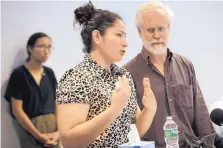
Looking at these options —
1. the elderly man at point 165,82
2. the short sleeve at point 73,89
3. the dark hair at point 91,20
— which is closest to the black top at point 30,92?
the elderly man at point 165,82

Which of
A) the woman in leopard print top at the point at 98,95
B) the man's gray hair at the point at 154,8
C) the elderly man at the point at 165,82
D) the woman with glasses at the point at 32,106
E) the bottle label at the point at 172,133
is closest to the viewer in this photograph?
the woman in leopard print top at the point at 98,95

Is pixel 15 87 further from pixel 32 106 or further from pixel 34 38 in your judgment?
pixel 34 38

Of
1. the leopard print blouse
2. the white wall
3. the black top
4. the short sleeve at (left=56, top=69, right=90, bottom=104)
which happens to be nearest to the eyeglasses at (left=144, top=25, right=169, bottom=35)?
the leopard print blouse

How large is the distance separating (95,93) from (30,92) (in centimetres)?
153

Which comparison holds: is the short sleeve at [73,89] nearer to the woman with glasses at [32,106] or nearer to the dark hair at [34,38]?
the woman with glasses at [32,106]

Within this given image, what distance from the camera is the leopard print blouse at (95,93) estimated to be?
4.32 ft

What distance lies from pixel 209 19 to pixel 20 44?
1.64 m

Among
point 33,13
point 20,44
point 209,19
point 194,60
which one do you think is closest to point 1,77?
point 20,44

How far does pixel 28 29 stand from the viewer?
9.79ft

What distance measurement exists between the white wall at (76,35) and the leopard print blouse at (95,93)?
1515mm

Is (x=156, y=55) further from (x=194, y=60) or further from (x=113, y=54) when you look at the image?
(x=194, y=60)

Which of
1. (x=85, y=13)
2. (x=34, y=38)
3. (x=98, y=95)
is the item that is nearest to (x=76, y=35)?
(x=34, y=38)

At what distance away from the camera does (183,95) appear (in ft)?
6.10

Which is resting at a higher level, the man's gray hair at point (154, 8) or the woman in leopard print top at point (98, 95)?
the man's gray hair at point (154, 8)
